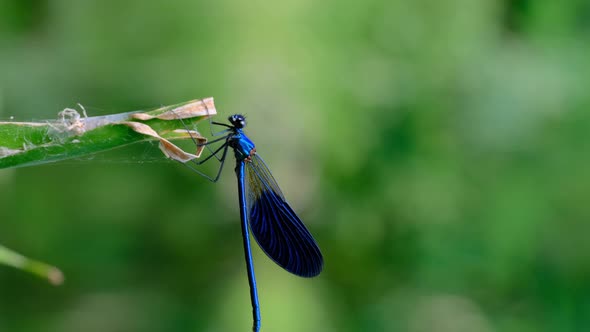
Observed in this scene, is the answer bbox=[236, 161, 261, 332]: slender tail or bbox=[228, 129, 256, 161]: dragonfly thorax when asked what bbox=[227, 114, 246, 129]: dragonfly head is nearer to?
bbox=[228, 129, 256, 161]: dragonfly thorax

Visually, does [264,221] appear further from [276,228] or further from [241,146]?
[241,146]

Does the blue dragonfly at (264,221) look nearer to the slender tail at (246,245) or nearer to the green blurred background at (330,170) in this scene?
the slender tail at (246,245)

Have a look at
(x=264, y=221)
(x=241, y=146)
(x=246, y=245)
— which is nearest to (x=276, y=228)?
(x=264, y=221)

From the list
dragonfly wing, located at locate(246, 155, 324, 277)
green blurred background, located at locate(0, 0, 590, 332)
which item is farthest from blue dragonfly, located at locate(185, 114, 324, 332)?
green blurred background, located at locate(0, 0, 590, 332)

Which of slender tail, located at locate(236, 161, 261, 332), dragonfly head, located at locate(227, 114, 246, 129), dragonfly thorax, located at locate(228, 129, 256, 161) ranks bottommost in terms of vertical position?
slender tail, located at locate(236, 161, 261, 332)

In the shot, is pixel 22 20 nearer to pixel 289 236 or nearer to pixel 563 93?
pixel 289 236
